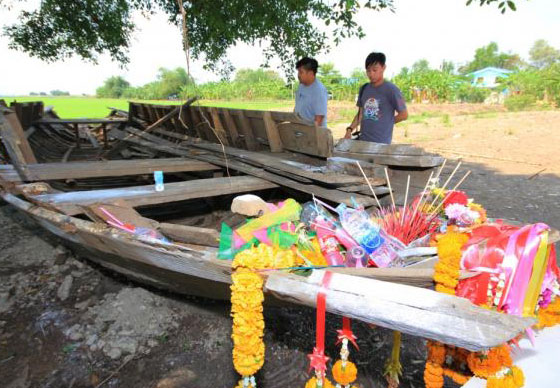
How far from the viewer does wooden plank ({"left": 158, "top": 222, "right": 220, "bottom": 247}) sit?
192 centimetres

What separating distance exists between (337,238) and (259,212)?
1.93 feet

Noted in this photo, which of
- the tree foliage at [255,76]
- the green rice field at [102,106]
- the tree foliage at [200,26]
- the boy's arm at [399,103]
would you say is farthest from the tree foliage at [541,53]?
the boy's arm at [399,103]

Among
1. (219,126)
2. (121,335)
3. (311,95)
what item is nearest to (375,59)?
(311,95)

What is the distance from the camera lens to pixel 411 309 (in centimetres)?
123

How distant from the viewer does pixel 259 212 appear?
221 cm

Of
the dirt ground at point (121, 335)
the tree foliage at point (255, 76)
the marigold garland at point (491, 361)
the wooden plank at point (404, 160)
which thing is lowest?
the dirt ground at point (121, 335)

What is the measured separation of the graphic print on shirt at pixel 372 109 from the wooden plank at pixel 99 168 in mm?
1662

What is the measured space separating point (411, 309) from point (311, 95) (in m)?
3.32

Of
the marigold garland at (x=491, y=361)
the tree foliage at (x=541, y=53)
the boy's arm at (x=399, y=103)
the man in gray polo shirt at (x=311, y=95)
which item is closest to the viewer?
the marigold garland at (x=491, y=361)

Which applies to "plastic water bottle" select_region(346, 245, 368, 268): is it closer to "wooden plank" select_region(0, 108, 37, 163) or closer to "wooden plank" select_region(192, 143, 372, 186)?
"wooden plank" select_region(192, 143, 372, 186)

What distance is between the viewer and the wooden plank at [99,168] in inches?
127

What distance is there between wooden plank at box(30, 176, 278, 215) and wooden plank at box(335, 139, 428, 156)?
28.1 inches

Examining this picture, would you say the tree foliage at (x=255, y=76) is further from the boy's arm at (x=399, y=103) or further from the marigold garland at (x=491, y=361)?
the marigold garland at (x=491, y=361)

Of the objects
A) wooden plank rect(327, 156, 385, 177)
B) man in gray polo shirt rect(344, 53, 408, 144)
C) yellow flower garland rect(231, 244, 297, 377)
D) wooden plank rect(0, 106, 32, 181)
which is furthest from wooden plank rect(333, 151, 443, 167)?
wooden plank rect(0, 106, 32, 181)
